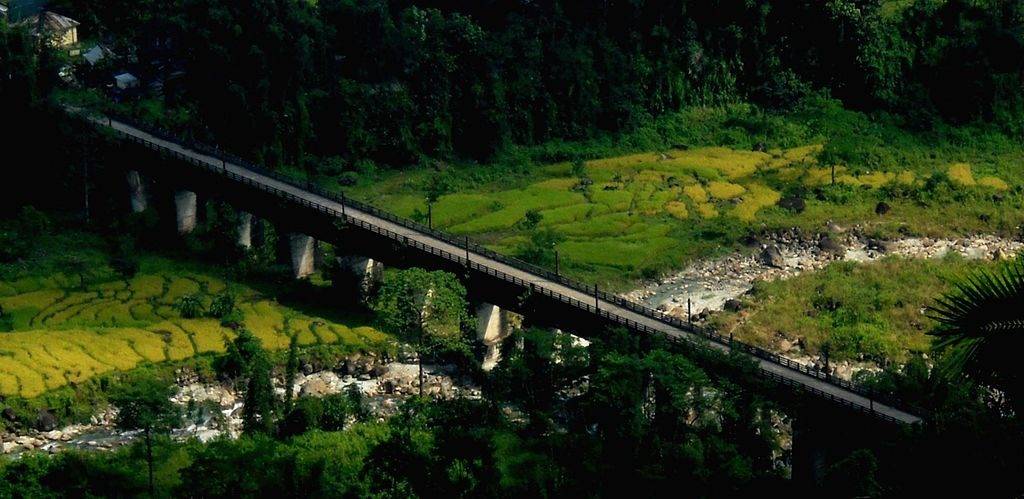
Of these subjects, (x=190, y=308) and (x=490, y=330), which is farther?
(x=190, y=308)

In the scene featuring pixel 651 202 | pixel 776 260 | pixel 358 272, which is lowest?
pixel 776 260

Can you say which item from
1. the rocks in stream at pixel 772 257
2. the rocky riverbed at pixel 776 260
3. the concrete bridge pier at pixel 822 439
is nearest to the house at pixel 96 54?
Result: the rocky riverbed at pixel 776 260

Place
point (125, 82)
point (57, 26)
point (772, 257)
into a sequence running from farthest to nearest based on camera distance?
1. point (57, 26)
2. point (125, 82)
3. point (772, 257)

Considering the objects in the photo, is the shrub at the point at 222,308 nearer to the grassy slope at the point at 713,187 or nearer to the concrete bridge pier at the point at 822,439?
the grassy slope at the point at 713,187

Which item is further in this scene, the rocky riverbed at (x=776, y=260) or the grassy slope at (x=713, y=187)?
the grassy slope at (x=713, y=187)

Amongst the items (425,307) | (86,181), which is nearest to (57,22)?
(86,181)

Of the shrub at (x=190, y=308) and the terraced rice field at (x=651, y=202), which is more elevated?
the terraced rice field at (x=651, y=202)

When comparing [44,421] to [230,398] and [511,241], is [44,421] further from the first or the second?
[511,241]
